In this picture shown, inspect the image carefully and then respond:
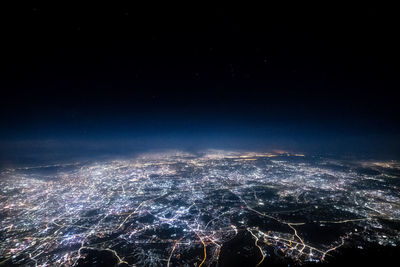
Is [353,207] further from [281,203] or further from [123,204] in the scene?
[123,204]

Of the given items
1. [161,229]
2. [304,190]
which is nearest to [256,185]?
[304,190]

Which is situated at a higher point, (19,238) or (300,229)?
(300,229)

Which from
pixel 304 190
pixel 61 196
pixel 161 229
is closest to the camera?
pixel 161 229

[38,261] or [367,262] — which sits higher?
[367,262]

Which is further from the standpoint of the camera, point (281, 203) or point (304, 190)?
point (304, 190)

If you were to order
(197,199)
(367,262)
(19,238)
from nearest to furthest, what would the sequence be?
1. (367,262)
2. (19,238)
3. (197,199)

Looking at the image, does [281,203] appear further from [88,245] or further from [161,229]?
[88,245]

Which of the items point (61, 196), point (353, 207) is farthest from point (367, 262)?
point (61, 196)

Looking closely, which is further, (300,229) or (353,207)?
(353,207)

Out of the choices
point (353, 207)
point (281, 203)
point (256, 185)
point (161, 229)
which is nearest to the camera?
point (161, 229)
